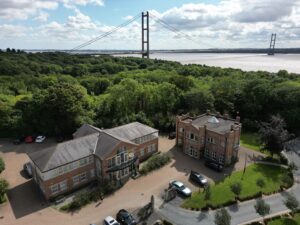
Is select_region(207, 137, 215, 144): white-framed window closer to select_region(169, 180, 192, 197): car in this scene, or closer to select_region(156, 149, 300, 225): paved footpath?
select_region(169, 180, 192, 197): car

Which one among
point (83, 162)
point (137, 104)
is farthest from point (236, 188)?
point (137, 104)

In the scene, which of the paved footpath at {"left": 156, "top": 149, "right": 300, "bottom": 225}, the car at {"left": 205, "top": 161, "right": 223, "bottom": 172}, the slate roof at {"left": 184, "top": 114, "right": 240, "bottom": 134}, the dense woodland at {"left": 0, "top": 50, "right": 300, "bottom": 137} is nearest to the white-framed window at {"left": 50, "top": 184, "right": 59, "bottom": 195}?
the paved footpath at {"left": 156, "top": 149, "right": 300, "bottom": 225}

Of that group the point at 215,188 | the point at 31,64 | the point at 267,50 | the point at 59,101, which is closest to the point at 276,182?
the point at 215,188

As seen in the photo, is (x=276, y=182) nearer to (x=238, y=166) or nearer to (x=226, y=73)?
(x=238, y=166)

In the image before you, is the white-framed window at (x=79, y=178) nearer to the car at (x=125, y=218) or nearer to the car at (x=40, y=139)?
the car at (x=125, y=218)

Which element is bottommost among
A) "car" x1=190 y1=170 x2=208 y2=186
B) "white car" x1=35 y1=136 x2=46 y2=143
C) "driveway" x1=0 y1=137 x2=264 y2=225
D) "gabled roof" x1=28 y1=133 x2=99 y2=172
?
"driveway" x1=0 y1=137 x2=264 y2=225

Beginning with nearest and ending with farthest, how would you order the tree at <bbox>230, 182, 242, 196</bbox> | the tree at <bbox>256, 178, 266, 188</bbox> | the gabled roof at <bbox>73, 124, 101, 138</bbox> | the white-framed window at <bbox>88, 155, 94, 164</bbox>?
the tree at <bbox>230, 182, 242, 196</bbox>
the tree at <bbox>256, 178, 266, 188</bbox>
the white-framed window at <bbox>88, 155, 94, 164</bbox>
the gabled roof at <bbox>73, 124, 101, 138</bbox>
